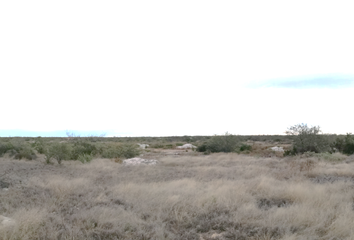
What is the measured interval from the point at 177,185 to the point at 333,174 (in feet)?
24.3

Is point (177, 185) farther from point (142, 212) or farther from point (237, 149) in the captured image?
point (237, 149)

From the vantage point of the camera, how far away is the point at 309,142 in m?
24.6

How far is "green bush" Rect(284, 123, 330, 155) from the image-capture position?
24473 mm

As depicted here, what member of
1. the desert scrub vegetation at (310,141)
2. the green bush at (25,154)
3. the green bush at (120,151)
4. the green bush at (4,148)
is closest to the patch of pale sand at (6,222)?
the green bush at (25,154)

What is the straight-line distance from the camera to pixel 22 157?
67.8 ft

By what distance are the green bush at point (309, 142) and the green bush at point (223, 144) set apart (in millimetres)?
6723

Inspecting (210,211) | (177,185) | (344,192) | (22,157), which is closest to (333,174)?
(344,192)

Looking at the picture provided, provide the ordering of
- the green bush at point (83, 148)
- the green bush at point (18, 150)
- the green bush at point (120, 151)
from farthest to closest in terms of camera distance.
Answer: the green bush at point (120, 151), the green bush at point (83, 148), the green bush at point (18, 150)

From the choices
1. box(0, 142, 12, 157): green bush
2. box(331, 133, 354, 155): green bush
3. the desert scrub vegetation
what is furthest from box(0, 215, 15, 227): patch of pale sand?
box(331, 133, 354, 155): green bush

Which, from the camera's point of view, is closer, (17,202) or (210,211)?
(210,211)

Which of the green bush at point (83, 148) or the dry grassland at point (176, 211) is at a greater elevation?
the green bush at point (83, 148)

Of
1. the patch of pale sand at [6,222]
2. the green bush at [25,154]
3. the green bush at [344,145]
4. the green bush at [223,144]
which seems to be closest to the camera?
the patch of pale sand at [6,222]

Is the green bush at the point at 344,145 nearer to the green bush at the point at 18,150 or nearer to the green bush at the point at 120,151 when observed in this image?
the green bush at the point at 120,151

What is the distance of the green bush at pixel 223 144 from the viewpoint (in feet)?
99.8
